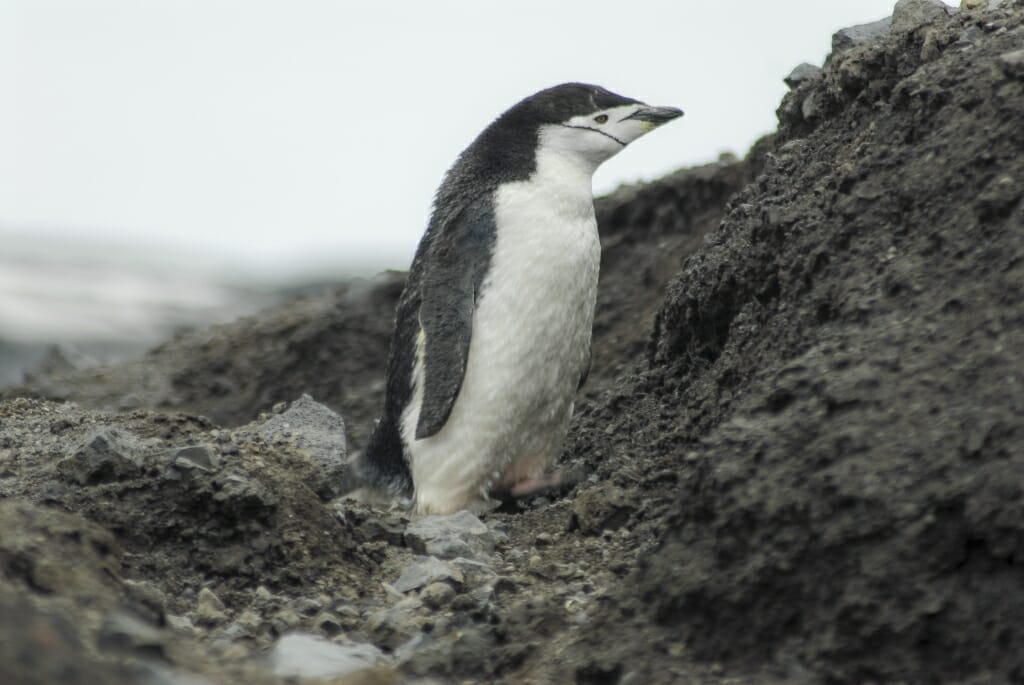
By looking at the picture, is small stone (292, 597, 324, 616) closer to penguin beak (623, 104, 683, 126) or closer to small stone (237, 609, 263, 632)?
small stone (237, 609, 263, 632)

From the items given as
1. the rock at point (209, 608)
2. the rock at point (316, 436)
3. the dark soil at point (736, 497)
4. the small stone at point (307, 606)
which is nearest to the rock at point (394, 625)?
the dark soil at point (736, 497)

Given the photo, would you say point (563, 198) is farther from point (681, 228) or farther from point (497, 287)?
point (681, 228)

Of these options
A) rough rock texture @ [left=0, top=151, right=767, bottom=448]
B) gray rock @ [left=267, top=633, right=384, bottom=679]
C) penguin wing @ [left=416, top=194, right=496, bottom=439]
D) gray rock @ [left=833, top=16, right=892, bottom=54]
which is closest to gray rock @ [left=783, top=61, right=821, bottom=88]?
gray rock @ [left=833, top=16, right=892, bottom=54]

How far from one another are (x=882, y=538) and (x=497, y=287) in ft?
9.03

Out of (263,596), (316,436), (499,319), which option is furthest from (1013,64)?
(316,436)

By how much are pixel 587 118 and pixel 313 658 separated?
323 centimetres

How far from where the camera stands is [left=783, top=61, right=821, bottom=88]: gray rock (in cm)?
667

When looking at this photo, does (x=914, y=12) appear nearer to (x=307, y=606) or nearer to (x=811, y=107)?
(x=811, y=107)

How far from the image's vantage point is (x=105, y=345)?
16875mm

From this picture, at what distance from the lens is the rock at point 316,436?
548 cm

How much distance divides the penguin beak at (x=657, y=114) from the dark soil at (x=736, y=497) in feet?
1.36

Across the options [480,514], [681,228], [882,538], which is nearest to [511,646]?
[882,538]

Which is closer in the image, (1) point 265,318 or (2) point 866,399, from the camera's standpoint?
(2) point 866,399

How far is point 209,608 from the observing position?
173 inches
